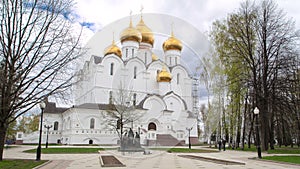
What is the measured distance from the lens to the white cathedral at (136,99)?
1310 inches

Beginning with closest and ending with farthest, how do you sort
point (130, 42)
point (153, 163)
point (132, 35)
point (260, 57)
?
point (153, 163) → point (260, 57) → point (132, 35) → point (130, 42)

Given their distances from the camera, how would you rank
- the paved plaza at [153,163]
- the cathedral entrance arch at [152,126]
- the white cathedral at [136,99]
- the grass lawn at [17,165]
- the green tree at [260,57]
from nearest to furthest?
the grass lawn at [17,165] → the paved plaza at [153,163] → the green tree at [260,57] → the white cathedral at [136,99] → the cathedral entrance arch at [152,126]

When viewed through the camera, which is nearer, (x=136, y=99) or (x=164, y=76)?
(x=136, y=99)

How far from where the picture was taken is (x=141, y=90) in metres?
40.0

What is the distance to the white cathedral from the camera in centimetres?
3328

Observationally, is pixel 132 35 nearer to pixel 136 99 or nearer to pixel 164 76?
pixel 164 76

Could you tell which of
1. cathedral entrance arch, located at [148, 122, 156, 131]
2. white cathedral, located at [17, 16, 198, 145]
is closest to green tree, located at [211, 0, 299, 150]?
white cathedral, located at [17, 16, 198, 145]

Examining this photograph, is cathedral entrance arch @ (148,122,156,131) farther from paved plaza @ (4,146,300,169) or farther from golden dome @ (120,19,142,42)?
paved plaza @ (4,146,300,169)

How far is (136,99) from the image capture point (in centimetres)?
3878

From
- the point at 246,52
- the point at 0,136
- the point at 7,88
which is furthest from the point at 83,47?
the point at 246,52

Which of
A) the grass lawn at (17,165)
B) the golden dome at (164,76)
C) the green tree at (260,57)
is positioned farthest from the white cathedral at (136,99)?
the grass lawn at (17,165)

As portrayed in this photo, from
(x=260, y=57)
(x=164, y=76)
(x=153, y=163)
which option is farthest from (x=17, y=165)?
(x=164, y=76)

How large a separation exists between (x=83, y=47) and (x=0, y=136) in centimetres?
612

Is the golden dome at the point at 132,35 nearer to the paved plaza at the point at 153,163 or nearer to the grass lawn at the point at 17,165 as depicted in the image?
the paved plaza at the point at 153,163
